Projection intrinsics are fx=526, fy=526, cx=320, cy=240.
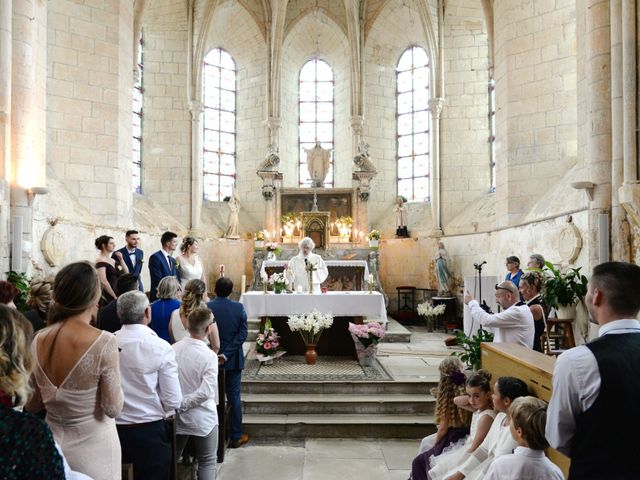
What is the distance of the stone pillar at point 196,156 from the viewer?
14.3 meters

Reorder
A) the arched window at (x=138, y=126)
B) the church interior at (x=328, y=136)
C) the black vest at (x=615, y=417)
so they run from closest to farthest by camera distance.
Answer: the black vest at (x=615, y=417)
the church interior at (x=328, y=136)
the arched window at (x=138, y=126)

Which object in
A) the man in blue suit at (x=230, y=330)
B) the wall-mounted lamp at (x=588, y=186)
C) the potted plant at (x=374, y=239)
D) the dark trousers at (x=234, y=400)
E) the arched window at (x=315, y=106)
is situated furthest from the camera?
the arched window at (x=315, y=106)

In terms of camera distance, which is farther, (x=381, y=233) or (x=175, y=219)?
(x=381, y=233)

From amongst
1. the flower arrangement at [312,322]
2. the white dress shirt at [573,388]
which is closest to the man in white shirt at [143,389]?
the white dress shirt at [573,388]

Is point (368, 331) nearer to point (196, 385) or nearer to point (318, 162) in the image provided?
point (196, 385)

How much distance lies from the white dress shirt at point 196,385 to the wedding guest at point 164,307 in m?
0.53

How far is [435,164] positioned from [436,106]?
5.13 ft

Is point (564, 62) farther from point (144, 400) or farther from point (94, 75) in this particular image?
point (144, 400)

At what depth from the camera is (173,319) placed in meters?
4.07

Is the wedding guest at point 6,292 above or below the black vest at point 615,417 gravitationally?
above

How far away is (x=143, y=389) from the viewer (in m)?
2.87

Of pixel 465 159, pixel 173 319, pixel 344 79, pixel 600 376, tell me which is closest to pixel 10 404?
pixel 600 376

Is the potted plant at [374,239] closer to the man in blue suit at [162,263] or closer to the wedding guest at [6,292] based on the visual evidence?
the man in blue suit at [162,263]

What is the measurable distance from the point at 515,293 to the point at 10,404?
151 inches
